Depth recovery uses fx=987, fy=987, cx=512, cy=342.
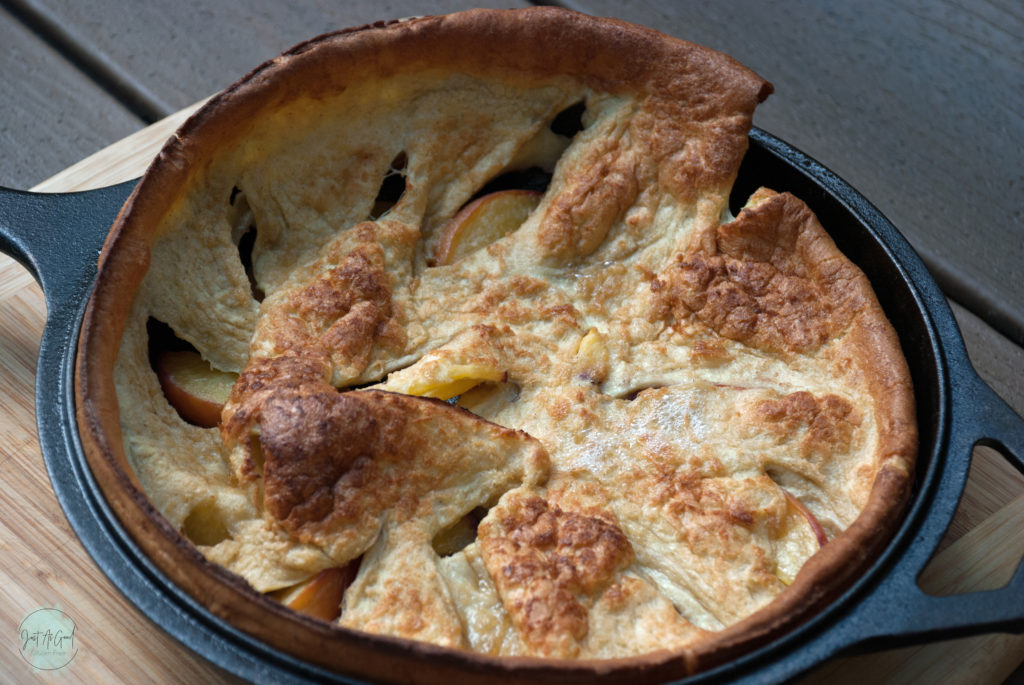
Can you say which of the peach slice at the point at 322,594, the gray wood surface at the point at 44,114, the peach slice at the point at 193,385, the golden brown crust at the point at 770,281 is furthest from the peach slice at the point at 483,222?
the gray wood surface at the point at 44,114

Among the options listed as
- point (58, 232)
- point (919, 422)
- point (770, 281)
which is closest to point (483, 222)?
point (770, 281)

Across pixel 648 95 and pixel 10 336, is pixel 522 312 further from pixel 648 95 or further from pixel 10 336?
pixel 10 336

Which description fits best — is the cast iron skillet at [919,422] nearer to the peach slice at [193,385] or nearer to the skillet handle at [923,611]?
the skillet handle at [923,611]

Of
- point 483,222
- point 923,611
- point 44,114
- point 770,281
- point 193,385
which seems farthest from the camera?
point 44,114

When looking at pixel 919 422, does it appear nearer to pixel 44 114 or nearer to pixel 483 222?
pixel 483 222

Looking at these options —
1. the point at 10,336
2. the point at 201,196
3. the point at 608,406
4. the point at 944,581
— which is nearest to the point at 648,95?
the point at 608,406

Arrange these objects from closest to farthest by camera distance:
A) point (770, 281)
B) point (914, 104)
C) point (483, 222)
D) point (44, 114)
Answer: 1. point (770, 281)
2. point (483, 222)
3. point (44, 114)
4. point (914, 104)
